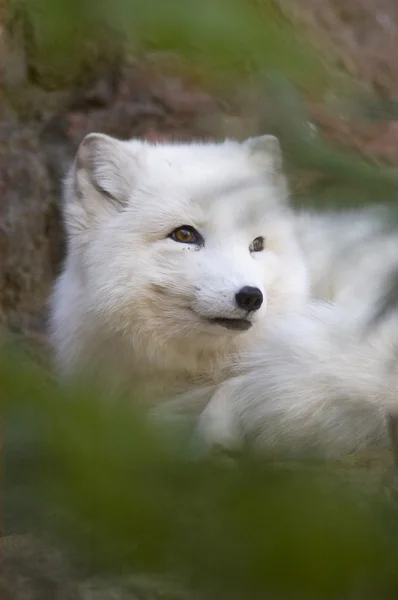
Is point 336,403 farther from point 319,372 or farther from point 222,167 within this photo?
point 222,167

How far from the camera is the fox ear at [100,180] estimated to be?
60.6 inches

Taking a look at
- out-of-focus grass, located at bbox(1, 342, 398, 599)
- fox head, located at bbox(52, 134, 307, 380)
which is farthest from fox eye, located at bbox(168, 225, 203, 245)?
out-of-focus grass, located at bbox(1, 342, 398, 599)

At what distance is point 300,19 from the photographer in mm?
331

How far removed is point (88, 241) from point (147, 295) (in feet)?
0.56

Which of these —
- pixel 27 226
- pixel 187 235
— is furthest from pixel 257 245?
pixel 27 226

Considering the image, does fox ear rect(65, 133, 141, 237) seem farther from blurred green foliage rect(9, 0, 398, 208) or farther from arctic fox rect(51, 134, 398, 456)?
blurred green foliage rect(9, 0, 398, 208)

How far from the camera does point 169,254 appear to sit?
1.41 m

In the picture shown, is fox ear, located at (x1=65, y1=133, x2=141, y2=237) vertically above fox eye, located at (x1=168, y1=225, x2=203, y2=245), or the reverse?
fox ear, located at (x1=65, y1=133, x2=141, y2=237)

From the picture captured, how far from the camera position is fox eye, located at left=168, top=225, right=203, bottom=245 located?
4.58 ft

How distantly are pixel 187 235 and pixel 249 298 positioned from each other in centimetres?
20

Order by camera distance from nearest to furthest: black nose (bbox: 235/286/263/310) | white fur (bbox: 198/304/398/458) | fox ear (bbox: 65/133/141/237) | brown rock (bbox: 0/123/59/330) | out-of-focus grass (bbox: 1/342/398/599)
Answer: out-of-focus grass (bbox: 1/342/398/599) → white fur (bbox: 198/304/398/458) → black nose (bbox: 235/286/263/310) → fox ear (bbox: 65/133/141/237) → brown rock (bbox: 0/123/59/330)

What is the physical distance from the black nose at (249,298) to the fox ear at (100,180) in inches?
13.8

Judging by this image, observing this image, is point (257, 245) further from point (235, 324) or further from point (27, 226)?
point (27, 226)

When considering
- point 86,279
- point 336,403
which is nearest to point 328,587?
point 336,403
